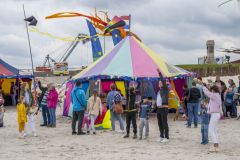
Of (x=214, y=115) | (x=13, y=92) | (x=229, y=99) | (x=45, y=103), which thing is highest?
(x=13, y=92)

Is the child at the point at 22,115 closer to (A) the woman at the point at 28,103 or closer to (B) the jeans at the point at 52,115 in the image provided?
(A) the woman at the point at 28,103

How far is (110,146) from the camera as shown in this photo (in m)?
9.42

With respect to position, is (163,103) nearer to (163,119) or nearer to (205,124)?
(163,119)

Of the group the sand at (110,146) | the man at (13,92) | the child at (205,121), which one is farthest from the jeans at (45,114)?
the man at (13,92)

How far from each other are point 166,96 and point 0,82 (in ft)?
49.9

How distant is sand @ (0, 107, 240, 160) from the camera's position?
26.9ft

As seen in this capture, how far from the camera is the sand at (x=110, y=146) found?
8.20m

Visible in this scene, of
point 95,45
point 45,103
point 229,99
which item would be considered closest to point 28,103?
point 45,103

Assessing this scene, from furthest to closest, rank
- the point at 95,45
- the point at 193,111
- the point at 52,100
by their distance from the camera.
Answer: the point at 95,45 < the point at 52,100 < the point at 193,111

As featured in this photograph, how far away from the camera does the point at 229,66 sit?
34.3 meters

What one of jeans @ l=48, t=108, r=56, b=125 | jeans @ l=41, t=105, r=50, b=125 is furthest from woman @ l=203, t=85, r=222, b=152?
jeans @ l=41, t=105, r=50, b=125

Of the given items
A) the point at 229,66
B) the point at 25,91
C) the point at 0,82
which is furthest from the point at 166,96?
Answer: the point at 229,66

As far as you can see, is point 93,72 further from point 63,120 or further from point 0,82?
point 0,82

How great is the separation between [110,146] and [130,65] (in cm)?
663
